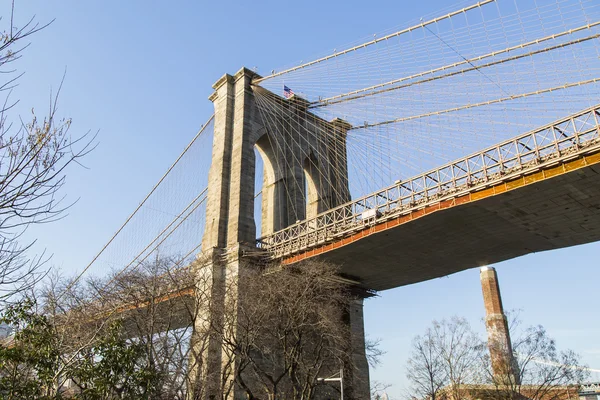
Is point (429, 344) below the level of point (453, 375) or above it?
above

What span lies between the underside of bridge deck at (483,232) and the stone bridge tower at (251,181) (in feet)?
15.0

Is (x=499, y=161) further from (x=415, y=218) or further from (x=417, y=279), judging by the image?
(x=417, y=279)

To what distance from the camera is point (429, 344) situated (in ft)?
119

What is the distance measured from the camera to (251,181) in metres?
32.6

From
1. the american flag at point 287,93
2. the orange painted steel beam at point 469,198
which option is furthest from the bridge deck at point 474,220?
the american flag at point 287,93

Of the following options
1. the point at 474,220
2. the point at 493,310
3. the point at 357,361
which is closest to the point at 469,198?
the point at 474,220

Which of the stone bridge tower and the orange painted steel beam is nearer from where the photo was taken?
the orange painted steel beam

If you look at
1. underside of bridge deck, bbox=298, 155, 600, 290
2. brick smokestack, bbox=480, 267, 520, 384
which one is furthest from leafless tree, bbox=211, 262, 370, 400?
brick smokestack, bbox=480, 267, 520, 384

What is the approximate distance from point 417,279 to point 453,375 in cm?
871

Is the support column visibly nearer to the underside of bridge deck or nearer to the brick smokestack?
the underside of bridge deck

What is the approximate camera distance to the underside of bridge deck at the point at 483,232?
1975 centimetres

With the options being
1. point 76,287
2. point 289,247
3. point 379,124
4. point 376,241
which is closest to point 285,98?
point 379,124

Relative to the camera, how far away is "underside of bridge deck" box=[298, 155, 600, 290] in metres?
19.8

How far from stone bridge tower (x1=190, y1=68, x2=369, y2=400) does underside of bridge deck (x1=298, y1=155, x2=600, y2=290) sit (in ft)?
15.0
